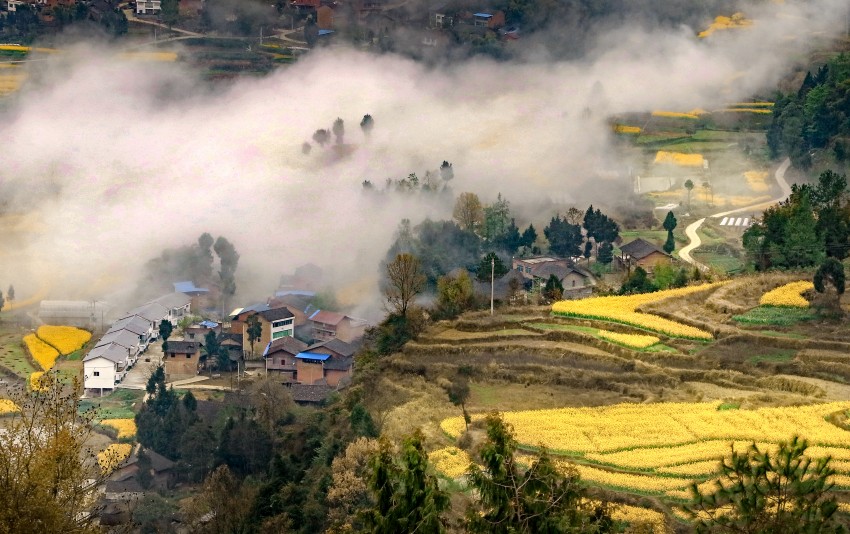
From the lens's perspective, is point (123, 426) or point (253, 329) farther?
point (253, 329)

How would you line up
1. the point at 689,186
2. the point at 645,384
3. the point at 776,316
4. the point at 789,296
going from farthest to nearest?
the point at 689,186
the point at 789,296
the point at 776,316
the point at 645,384

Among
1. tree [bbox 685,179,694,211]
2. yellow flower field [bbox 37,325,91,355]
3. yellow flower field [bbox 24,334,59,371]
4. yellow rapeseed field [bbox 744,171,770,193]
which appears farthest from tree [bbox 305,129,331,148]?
yellow flower field [bbox 24,334,59,371]

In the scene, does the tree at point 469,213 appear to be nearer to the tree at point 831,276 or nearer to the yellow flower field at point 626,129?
the yellow flower field at point 626,129

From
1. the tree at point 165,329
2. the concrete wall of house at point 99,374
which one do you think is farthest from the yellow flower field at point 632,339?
the tree at point 165,329

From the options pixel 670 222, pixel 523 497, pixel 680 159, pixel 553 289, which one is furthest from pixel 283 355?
pixel 523 497

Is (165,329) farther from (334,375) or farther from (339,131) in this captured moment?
(339,131)

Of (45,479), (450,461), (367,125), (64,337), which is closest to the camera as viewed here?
(45,479)
